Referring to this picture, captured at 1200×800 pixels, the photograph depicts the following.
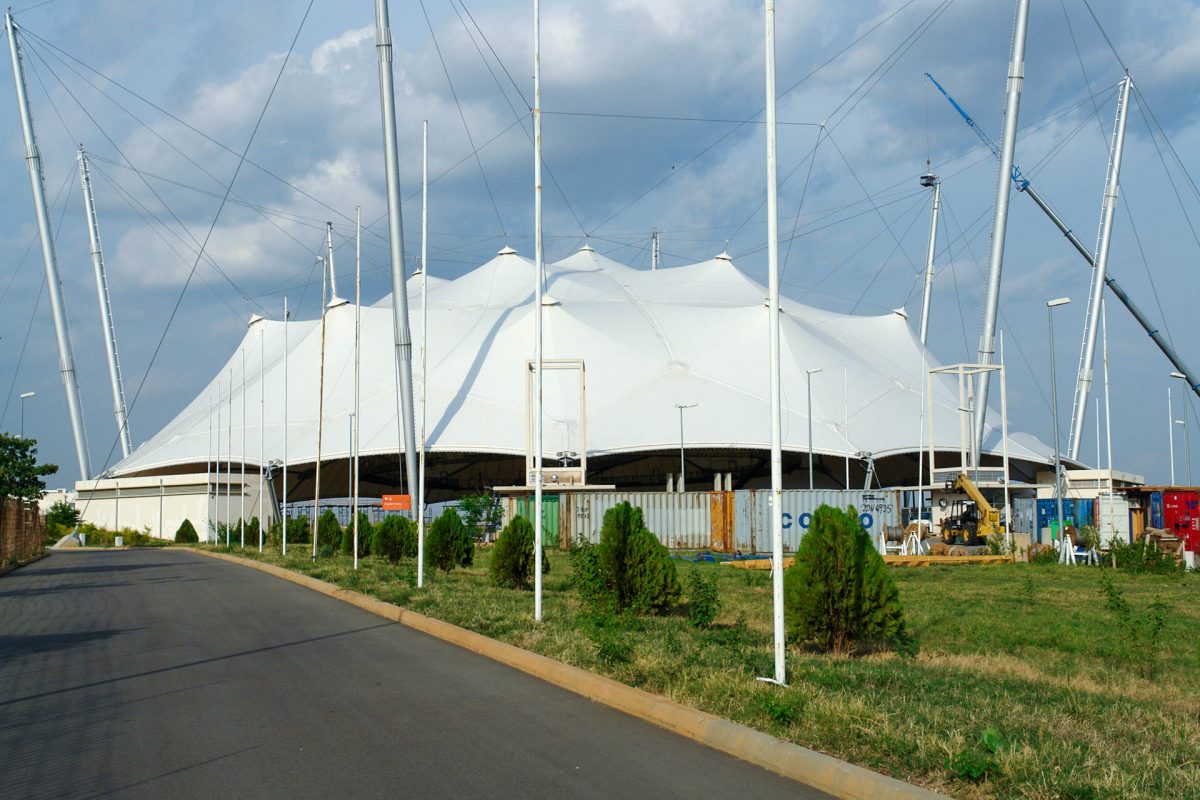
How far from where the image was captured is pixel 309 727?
26.3ft

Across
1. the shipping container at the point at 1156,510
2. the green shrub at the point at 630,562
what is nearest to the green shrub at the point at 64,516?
the shipping container at the point at 1156,510

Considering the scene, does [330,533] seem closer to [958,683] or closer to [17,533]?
[17,533]

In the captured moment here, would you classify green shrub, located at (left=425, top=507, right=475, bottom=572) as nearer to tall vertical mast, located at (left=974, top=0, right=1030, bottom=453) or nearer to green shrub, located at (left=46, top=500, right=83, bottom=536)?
tall vertical mast, located at (left=974, top=0, right=1030, bottom=453)

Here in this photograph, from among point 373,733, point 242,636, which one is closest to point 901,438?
point 242,636

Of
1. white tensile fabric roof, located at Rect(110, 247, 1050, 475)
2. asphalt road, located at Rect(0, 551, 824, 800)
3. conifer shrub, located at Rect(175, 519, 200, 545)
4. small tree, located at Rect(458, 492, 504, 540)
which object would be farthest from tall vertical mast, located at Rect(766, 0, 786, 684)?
conifer shrub, located at Rect(175, 519, 200, 545)

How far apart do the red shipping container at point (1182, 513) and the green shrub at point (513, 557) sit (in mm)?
20665

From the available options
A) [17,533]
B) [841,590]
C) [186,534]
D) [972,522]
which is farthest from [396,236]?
[841,590]

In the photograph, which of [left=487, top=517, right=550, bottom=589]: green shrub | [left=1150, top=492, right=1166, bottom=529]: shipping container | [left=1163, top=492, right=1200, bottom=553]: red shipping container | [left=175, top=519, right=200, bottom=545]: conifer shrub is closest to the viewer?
[left=487, top=517, right=550, bottom=589]: green shrub

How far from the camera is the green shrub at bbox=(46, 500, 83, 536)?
64.8m

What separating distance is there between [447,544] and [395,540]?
6070 millimetres

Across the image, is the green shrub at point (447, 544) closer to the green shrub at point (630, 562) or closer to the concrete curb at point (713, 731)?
the green shrub at point (630, 562)

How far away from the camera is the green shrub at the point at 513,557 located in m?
20.3

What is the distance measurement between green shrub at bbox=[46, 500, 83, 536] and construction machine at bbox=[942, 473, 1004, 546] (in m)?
51.1

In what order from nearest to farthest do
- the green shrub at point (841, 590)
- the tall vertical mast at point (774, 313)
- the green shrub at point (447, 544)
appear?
the tall vertical mast at point (774, 313) → the green shrub at point (841, 590) → the green shrub at point (447, 544)
